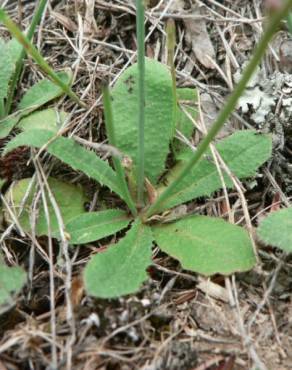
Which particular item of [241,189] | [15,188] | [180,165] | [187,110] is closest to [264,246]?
[241,189]

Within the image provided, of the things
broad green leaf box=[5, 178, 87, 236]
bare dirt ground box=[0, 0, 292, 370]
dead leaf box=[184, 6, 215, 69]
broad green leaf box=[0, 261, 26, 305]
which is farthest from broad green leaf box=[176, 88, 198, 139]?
broad green leaf box=[0, 261, 26, 305]

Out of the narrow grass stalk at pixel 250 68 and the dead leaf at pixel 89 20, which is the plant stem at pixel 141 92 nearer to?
the narrow grass stalk at pixel 250 68

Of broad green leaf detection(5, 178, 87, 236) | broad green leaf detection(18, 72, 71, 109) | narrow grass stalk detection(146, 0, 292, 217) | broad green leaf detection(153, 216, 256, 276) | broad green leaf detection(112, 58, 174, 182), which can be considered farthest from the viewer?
broad green leaf detection(18, 72, 71, 109)

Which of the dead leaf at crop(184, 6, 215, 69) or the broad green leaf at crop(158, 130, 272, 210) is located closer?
the broad green leaf at crop(158, 130, 272, 210)

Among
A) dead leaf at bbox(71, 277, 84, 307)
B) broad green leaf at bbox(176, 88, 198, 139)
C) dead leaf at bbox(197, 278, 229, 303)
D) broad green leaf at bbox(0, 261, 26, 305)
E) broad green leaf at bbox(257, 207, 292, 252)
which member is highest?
broad green leaf at bbox(176, 88, 198, 139)

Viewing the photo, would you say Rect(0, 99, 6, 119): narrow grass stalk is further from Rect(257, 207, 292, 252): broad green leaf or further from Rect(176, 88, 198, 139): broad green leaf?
Rect(257, 207, 292, 252): broad green leaf

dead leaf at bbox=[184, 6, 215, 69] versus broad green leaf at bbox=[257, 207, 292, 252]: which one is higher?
dead leaf at bbox=[184, 6, 215, 69]

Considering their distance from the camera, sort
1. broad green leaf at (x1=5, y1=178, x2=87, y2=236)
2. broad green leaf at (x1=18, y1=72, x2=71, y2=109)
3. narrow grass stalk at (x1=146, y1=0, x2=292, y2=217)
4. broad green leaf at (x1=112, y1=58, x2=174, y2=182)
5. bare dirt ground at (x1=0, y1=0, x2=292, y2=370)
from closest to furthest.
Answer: narrow grass stalk at (x1=146, y1=0, x2=292, y2=217)
bare dirt ground at (x1=0, y1=0, x2=292, y2=370)
broad green leaf at (x1=5, y1=178, x2=87, y2=236)
broad green leaf at (x1=112, y1=58, x2=174, y2=182)
broad green leaf at (x1=18, y1=72, x2=71, y2=109)

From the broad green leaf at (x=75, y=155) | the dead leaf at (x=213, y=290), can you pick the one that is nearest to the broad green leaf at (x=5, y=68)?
the broad green leaf at (x=75, y=155)
